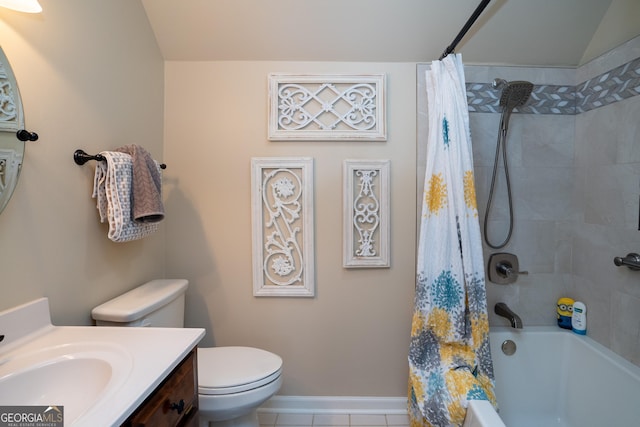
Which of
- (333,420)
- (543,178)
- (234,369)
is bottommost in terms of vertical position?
(333,420)

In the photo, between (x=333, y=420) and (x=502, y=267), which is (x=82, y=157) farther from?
(x=502, y=267)

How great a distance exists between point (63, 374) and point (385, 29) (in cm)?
197

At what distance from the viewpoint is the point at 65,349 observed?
0.85 m

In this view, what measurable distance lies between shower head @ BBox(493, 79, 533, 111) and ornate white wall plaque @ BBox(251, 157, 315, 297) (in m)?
1.14

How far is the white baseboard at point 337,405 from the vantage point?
1.69 m

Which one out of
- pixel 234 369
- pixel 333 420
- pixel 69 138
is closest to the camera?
pixel 69 138

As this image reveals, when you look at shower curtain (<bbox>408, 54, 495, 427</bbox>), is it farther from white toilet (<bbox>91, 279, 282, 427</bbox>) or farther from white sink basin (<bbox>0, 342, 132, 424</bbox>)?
white sink basin (<bbox>0, 342, 132, 424</bbox>)

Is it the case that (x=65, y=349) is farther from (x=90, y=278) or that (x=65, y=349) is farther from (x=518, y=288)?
(x=518, y=288)

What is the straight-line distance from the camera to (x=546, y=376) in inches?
62.5

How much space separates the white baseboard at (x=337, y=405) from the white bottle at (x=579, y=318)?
3.44 ft

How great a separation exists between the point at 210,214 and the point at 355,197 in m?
0.88

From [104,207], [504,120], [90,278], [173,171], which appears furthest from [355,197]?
[90,278]

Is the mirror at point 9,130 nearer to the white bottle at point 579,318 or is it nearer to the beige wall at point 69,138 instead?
the beige wall at point 69,138

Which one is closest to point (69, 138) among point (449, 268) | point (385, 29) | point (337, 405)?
Answer: point (385, 29)
